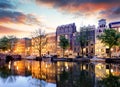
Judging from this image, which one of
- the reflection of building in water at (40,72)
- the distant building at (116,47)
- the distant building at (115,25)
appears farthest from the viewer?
the distant building at (115,25)

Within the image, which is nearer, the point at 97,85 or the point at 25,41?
the point at 97,85

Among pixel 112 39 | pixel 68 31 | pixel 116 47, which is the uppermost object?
pixel 68 31

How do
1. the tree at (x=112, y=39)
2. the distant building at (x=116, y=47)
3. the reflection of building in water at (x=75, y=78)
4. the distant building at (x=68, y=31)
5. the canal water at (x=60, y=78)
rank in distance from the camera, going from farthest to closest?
the distant building at (x=68, y=31)
the distant building at (x=116, y=47)
the tree at (x=112, y=39)
the canal water at (x=60, y=78)
the reflection of building in water at (x=75, y=78)

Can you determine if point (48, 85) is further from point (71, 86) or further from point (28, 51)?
point (28, 51)

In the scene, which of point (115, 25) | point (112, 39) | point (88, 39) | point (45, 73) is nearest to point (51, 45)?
point (88, 39)

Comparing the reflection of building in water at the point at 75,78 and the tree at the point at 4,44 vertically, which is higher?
the tree at the point at 4,44

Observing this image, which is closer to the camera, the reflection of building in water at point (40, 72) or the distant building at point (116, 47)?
the reflection of building in water at point (40, 72)

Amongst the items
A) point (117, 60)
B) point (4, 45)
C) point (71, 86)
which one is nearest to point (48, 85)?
point (71, 86)

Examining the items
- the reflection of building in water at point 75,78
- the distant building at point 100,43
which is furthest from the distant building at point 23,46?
the reflection of building in water at point 75,78

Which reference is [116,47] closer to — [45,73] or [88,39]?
[88,39]

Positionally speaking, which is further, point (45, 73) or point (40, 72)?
point (40, 72)

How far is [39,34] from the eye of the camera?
10119cm

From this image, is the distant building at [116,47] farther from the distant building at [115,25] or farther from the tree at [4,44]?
the tree at [4,44]

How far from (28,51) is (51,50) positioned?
4199cm
